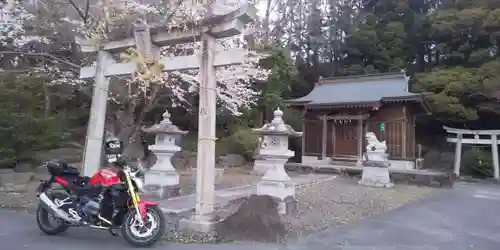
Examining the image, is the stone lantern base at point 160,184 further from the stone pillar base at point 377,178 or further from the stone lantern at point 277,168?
the stone pillar base at point 377,178

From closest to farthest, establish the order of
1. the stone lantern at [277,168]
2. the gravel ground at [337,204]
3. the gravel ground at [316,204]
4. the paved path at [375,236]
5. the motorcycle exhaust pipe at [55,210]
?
the paved path at [375,236] → the motorcycle exhaust pipe at [55,210] → the gravel ground at [316,204] → the gravel ground at [337,204] → the stone lantern at [277,168]

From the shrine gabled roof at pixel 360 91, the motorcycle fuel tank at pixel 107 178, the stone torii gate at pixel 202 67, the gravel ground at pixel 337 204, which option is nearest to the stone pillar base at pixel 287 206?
the gravel ground at pixel 337 204

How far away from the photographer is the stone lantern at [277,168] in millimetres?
7227

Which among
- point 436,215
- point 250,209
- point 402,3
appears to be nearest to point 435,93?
point 402,3

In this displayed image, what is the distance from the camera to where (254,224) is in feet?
16.7

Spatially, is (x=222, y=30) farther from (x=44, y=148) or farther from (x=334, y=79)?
(x=334, y=79)

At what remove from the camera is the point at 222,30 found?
5137mm

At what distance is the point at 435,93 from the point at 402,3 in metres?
9.66

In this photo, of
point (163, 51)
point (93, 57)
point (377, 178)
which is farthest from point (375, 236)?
point (93, 57)

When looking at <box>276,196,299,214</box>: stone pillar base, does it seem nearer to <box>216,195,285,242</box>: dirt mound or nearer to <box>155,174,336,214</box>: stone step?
<box>155,174,336,214</box>: stone step

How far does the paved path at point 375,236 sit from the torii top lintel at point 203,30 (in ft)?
9.27

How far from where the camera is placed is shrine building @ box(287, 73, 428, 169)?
57.1ft

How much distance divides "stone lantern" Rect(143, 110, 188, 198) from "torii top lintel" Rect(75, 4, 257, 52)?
3.12 m

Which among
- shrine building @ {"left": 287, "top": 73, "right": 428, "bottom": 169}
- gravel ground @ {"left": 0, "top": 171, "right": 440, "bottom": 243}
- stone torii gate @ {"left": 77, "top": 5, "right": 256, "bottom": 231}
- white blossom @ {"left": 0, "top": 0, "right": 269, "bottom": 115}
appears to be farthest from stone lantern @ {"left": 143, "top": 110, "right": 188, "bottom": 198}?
shrine building @ {"left": 287, "top": 73, "right": 428, "bottom": 169}
